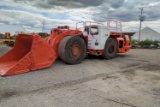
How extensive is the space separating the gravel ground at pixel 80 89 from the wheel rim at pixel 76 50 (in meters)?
1.38

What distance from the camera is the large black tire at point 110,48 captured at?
10.2 meters

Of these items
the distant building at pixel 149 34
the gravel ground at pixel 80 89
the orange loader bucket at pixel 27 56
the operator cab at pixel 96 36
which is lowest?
the gravel ground at pixel 80 89

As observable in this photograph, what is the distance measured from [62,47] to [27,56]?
1.90m

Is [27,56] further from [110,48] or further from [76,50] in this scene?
[110,48]

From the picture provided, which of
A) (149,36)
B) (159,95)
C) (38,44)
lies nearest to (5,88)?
(38,44)

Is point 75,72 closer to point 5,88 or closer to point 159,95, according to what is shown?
point 5,88

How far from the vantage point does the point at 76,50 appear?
8789mm

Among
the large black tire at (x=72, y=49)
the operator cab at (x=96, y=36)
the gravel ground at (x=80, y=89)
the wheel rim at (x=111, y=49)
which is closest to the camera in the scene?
the gravel ground at (x=80, y=89)

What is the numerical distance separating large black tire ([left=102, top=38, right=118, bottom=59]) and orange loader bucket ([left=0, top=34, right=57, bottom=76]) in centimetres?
352

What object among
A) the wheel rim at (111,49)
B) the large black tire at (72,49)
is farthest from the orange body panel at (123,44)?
the large black tire at (72,49)

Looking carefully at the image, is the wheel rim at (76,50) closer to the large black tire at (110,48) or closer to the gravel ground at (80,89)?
the gravel ground at (80,89)

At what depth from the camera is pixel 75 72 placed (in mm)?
7141

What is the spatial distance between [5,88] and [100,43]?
218 inches

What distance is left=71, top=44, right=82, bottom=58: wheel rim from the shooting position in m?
8.64
